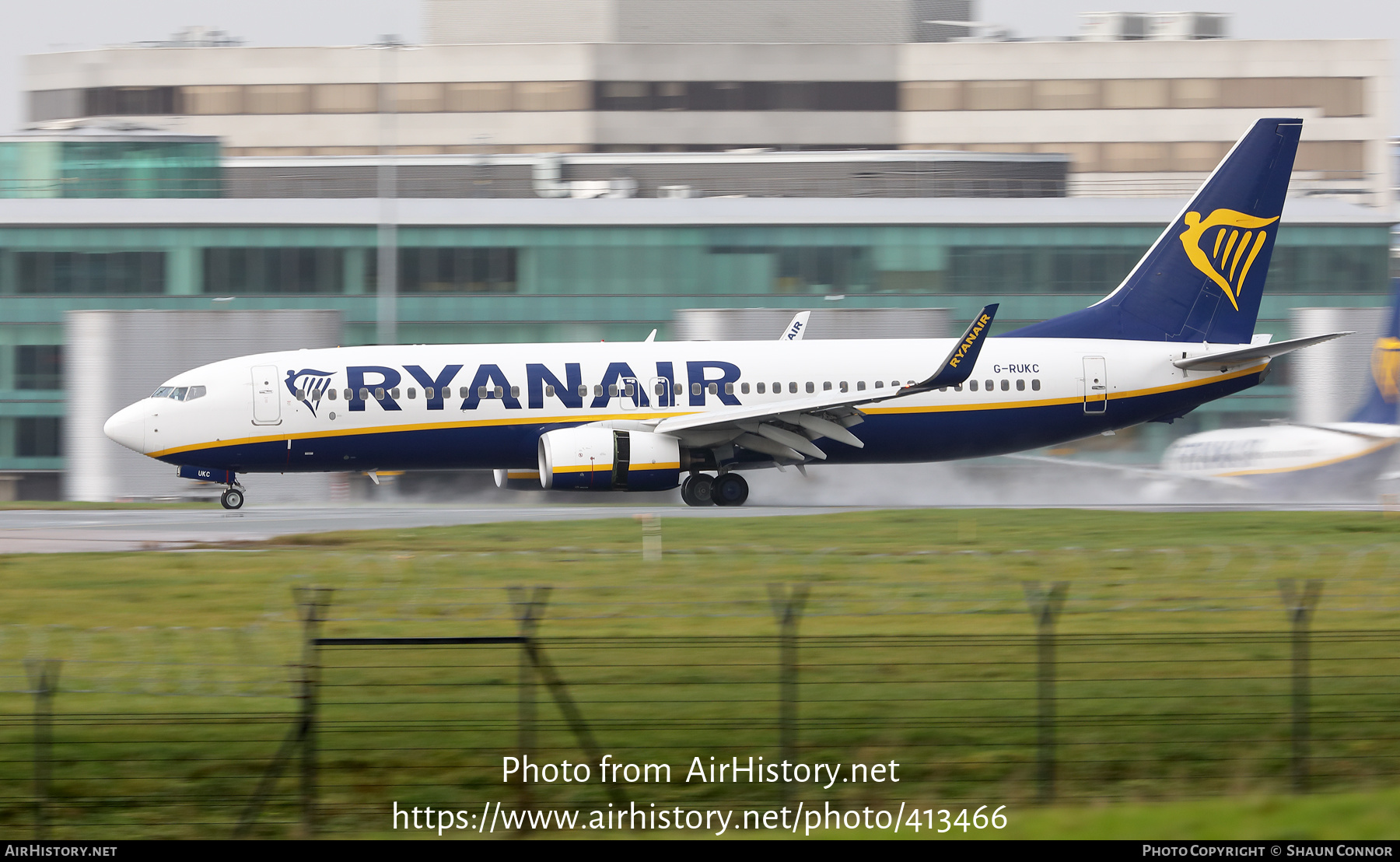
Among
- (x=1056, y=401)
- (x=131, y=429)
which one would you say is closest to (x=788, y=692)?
(x=1056, y=401)

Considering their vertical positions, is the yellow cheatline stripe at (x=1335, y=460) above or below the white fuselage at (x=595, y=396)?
below

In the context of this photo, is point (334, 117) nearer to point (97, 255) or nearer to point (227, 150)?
point (227, 150)

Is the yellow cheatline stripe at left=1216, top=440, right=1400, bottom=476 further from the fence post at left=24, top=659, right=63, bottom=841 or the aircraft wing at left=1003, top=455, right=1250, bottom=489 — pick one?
the fence post at left=24, top=659, right=63, bottom=841

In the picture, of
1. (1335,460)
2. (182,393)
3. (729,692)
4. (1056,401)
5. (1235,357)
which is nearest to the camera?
(729,692)

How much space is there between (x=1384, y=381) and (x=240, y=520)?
2500 cm

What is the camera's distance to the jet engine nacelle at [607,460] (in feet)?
94.0

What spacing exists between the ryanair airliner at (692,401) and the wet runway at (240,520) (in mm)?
960

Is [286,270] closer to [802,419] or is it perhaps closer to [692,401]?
[692,401]

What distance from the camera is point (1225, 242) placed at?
1277 inches

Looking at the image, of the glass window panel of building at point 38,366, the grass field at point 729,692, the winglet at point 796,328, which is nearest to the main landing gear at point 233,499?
the winglet at point 796,328

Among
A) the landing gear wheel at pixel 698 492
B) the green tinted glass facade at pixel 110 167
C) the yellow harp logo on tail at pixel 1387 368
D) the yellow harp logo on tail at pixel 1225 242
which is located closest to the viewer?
the landing gear wheel at pixel 698 492

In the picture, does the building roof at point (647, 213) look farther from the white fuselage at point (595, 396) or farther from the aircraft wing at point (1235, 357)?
the aircraft wing at point (1235, 357)

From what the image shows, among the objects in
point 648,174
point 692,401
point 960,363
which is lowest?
point 692,401

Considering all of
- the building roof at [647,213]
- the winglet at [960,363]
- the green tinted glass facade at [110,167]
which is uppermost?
the green tinted glass facade at [110,167]
